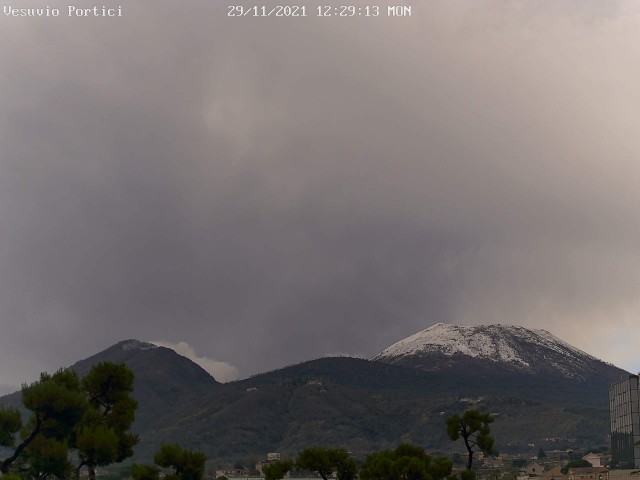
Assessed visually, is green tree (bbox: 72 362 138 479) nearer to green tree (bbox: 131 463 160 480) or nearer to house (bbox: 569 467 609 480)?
green tree (bbox: 131 463 160 480)

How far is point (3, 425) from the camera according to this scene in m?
74.7

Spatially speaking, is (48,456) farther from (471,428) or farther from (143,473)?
(471,428)

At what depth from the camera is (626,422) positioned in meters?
147

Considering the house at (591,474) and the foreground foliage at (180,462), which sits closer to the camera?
the foreground foliage at (180,462)

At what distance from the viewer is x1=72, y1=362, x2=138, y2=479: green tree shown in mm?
72750

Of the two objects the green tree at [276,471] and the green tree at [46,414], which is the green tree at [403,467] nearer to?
the green tree at [276,471]

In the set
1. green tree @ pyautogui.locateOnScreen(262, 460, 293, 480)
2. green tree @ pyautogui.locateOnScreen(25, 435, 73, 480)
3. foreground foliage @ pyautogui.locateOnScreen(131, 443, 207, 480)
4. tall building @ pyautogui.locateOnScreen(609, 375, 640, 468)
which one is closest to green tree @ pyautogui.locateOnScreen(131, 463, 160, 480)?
foreground foliage @ pyautogui.locateOnScreen(131, 443, 207, 480)

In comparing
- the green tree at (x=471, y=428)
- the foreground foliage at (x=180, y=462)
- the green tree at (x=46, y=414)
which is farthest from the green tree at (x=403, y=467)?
the green tree at (x=46, y=414)

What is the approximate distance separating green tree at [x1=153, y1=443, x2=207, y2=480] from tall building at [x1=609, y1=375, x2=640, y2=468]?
8036 cm

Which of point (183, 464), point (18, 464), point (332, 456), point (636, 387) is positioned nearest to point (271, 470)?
point (332, 456)

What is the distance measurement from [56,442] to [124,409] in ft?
23.4

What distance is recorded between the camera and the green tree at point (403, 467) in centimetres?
9000

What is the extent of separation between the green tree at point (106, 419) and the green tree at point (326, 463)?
65.3 feet

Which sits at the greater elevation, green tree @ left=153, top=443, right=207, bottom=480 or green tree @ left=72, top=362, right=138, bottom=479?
green tree @ left=72, top=362, right=138, bottom=479
